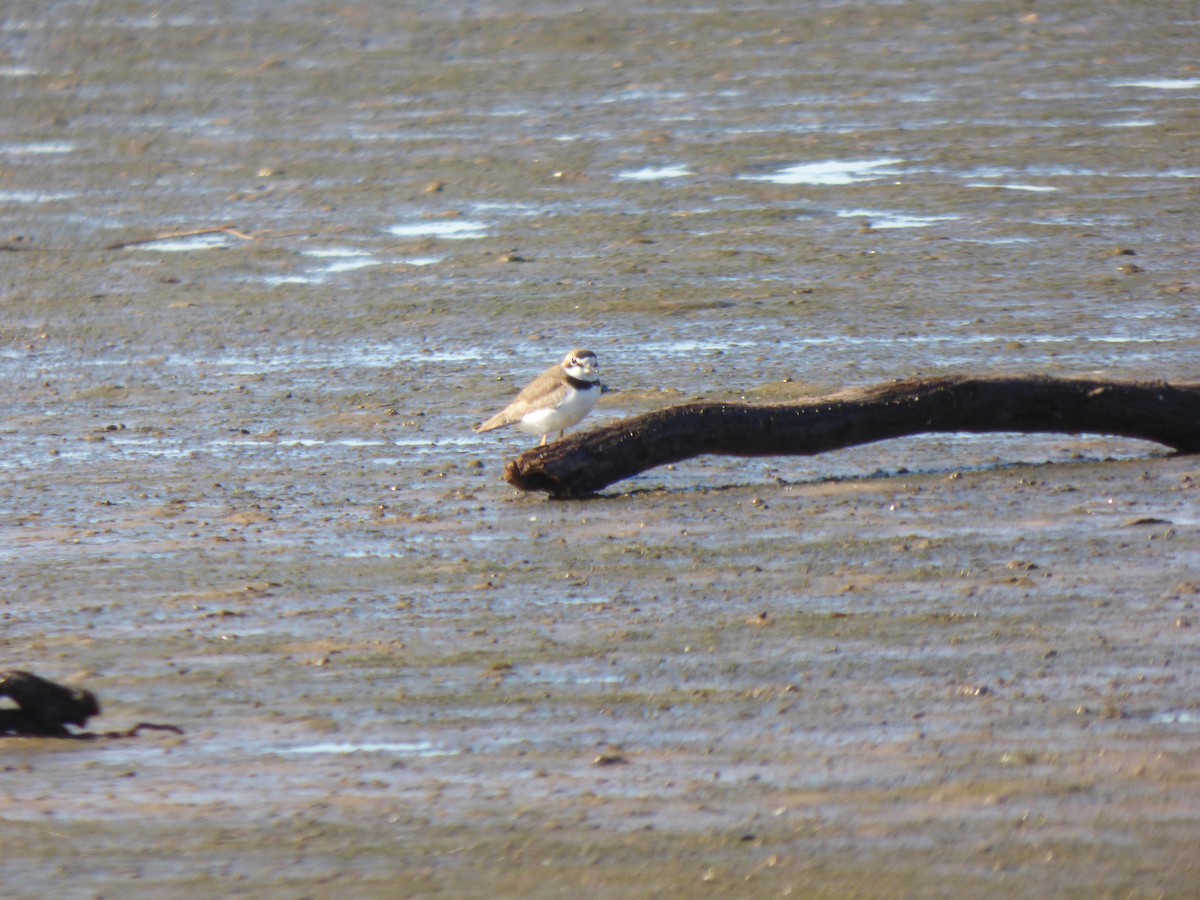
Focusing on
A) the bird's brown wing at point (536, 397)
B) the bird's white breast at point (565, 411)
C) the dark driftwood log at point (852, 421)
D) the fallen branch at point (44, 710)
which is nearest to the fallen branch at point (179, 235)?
the bird's brown wing at point (536, 397)

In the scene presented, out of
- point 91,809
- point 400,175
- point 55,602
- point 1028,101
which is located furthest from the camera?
point 1028,101

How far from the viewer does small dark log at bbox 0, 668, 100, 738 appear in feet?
18.1

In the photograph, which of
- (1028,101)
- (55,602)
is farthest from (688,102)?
(55,602)

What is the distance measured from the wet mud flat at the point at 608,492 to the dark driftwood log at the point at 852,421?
17cm

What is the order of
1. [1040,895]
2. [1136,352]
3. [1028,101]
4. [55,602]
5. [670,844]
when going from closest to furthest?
[1040,895] → [670,844] → [55,602] → [1136,352] → [1028,101]

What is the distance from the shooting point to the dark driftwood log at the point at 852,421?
786 cm

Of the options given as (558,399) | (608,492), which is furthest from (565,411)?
(608,492)

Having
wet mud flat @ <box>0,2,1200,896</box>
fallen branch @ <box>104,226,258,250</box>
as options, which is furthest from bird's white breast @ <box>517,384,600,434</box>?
fallen branch @ <box>104,226,258,250</box>

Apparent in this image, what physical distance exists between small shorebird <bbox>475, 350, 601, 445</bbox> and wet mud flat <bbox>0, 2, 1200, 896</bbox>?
0.27 meters

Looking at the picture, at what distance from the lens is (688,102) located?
15773mm

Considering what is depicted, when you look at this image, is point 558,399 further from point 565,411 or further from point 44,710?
point 44,710

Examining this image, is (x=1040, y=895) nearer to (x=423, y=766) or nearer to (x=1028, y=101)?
(x=423, y=766)

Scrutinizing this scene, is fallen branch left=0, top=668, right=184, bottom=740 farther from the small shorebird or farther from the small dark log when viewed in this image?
the small shorebird

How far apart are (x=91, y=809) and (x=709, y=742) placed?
1.45m
